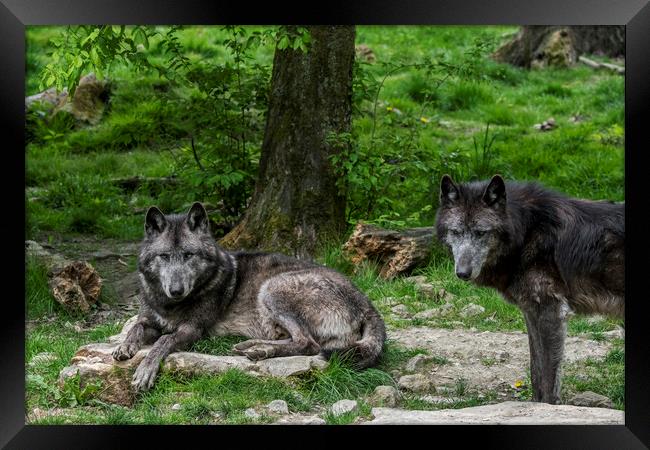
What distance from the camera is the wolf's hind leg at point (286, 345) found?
6789mm

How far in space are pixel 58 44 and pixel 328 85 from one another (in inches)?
138

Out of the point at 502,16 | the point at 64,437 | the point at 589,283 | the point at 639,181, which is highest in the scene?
the point at 502,16

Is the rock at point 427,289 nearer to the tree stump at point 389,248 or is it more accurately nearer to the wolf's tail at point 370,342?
the tree stump at point 389,248

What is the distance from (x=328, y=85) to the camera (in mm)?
9625

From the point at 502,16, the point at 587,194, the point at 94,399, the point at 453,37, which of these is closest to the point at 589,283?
the point at 502,16

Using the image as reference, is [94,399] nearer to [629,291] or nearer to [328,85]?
[629,291]

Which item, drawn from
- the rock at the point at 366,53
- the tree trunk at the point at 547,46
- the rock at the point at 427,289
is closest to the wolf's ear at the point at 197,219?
the rock at the point at 427,289

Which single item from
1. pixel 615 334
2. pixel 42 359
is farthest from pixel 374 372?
pixel 42 359

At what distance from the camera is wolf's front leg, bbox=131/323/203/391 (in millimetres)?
6504

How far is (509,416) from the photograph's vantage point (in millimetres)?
5660

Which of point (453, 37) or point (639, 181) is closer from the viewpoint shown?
point (639, 181)

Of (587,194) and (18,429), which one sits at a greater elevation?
(587,194)

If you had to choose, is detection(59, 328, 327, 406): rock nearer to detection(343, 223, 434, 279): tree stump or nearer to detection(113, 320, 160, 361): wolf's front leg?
detection(113, 320, 160, 361): wolf's front leg

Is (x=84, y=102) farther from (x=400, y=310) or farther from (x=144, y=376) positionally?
(x=144, y=376)
